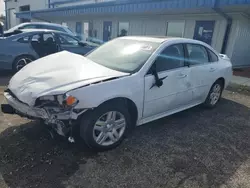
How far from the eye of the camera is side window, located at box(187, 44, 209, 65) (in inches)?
162

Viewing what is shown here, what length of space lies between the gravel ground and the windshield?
1.12 meters

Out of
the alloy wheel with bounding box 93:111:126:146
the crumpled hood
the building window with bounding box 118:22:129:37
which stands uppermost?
the building window with bounding box 118:22:129:37

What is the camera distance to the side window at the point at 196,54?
13.5 ft

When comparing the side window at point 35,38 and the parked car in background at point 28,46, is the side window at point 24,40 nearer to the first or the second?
the parked car in background at point 28,46

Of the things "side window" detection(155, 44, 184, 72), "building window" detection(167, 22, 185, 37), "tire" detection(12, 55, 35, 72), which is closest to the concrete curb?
"side window" detection(155, 44, 184, 72)

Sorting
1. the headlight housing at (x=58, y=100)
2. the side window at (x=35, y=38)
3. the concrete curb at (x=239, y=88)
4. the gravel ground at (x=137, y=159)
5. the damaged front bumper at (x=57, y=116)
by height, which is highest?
the side window at (x=35, y=38)

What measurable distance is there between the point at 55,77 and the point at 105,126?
92 cm

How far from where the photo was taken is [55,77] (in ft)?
9.55

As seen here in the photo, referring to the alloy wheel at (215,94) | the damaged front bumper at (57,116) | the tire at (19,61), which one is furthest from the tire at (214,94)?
the tire at (19,61)

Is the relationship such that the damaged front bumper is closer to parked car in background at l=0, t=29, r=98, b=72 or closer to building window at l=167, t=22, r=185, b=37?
parked car in background at l=0, t=29, r=98, b=72

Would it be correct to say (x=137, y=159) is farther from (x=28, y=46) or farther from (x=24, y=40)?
(x=24, y=40)

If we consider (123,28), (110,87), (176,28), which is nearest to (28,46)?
(110,87)

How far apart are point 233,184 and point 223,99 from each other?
3547 mm

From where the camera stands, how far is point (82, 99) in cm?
263
